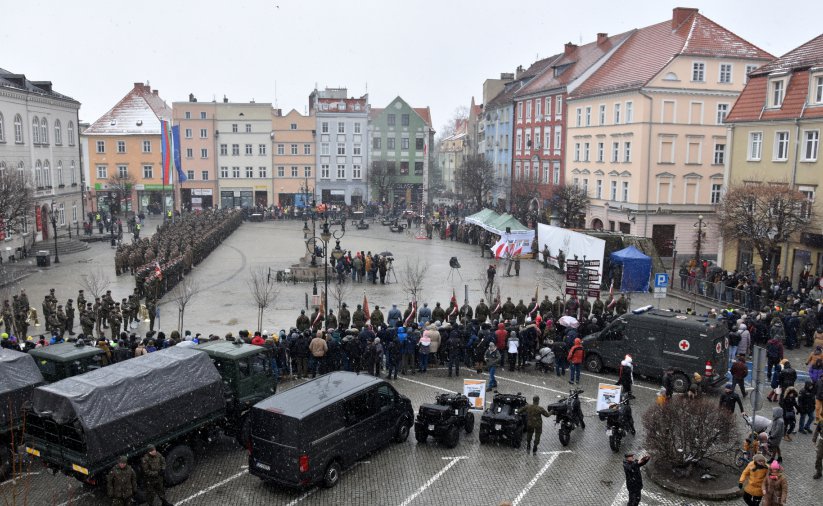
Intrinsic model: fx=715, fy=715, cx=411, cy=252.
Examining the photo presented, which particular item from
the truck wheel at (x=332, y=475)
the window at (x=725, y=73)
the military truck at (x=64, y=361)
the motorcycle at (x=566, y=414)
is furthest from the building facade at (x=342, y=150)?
the truck wheel at (x=332, y=475)

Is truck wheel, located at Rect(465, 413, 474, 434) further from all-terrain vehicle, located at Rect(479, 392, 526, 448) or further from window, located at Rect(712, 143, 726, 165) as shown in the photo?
window, located at Rect(712, 143, 726, 165)

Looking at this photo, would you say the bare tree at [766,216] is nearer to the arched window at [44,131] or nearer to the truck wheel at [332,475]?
the truck wheel at [332,475]

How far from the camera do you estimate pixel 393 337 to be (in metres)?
19.8

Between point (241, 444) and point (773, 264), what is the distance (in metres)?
27.2

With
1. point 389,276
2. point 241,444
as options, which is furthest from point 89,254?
point 241,444

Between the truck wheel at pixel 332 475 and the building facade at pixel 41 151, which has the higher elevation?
the building facade at pixel 41 151

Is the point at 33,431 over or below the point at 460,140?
below

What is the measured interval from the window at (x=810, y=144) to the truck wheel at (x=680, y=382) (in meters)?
17.2

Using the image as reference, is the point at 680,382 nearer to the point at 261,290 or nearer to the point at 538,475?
the point at 538,475

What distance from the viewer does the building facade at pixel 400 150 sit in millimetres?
77688

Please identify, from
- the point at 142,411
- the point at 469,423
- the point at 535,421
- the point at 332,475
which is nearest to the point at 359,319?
the point at 469,423

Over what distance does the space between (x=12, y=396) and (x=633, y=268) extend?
1029 inches

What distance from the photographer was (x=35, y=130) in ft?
156

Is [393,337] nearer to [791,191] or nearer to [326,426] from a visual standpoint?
[326,426]
